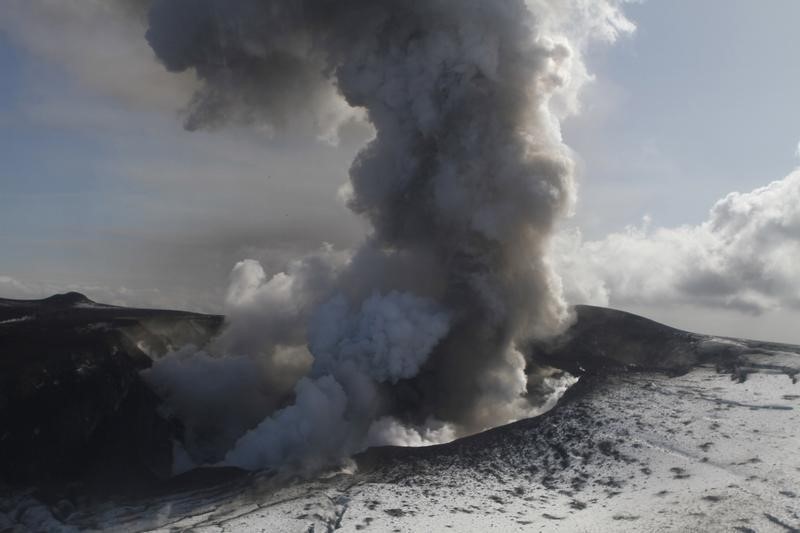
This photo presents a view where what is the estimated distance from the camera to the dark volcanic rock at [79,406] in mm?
45188

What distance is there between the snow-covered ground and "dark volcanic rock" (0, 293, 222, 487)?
6541 millimetres

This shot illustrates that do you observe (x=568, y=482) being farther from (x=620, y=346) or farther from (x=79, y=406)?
(x=620, y=346)

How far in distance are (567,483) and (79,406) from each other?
36.5 m

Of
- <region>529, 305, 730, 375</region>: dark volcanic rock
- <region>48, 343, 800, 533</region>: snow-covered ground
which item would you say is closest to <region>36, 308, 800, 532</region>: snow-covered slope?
<region>48, 343, 800, 533</region>: snow-covered ground

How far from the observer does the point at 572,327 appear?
83188 millimetres

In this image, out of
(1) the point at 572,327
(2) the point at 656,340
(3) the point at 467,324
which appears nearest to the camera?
(3) the point at 467,324

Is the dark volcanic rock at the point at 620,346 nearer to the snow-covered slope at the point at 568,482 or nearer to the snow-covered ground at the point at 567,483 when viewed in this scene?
the snow-covered slope at the point at 568,482

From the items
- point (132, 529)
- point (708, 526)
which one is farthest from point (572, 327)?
point (132, 529)

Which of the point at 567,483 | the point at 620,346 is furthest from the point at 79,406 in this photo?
the point at 620,346

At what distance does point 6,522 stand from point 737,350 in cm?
6480

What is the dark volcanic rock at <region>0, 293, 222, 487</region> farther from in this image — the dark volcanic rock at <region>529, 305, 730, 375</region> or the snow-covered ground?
the dark volcanic rock at <region>529, 305, 730, 375</region>

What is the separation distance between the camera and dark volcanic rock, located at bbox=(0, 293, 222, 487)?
4519 centimetres

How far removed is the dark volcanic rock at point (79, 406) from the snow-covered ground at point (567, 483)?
654cm

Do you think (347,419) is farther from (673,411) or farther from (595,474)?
(673,411)
